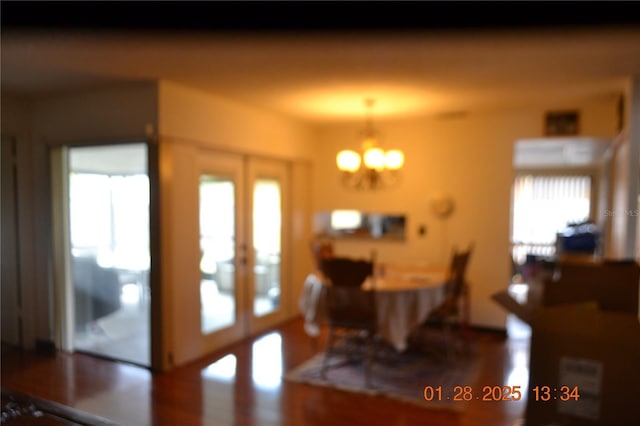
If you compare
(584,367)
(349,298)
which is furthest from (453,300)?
(584,367)

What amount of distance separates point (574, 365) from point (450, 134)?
339 cm

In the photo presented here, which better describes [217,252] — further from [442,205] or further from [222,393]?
[442,205]

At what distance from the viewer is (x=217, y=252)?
3.50 m

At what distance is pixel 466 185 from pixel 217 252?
8.19 ft

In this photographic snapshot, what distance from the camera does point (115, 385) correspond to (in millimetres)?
2244

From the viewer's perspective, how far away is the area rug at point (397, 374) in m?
2.42

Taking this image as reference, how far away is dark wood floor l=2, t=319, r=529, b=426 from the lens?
57.9 inches

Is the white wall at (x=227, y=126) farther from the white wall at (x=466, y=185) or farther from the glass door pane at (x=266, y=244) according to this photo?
the white wall at (x=466, y=185)

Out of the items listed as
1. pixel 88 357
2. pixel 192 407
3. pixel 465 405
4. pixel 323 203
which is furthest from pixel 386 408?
pixel 323 203

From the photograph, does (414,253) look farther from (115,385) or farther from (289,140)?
(115,385)
